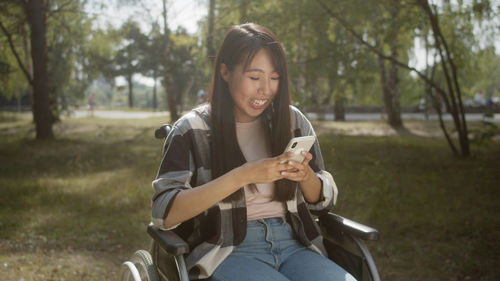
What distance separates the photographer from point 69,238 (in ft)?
17.0

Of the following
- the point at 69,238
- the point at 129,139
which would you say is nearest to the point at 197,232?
the point at 69,238

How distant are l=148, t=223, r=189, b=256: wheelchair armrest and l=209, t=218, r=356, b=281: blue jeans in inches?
9.7

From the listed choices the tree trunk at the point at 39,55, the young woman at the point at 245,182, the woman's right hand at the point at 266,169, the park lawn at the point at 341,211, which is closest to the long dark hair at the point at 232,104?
the young woman at the point at 245,182

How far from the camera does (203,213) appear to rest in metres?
2.16

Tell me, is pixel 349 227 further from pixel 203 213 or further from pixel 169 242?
pixel 169 242

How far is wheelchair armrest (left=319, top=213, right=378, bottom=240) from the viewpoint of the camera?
6.82 feet

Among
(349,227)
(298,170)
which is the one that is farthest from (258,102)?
(349,227)

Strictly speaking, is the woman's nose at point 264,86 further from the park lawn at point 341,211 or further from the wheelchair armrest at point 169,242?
the park lawn at point 341,211

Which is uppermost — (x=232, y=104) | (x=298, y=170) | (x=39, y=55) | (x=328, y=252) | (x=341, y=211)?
(x=39, y=55)

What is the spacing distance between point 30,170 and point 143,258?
771 centimetres

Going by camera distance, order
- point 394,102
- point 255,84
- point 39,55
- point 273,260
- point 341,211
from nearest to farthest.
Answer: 1. point 273,260
2. point 255,84
3. point 341,211
4. point 39,55
5. point 394,102

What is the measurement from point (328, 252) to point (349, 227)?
12.0 inches

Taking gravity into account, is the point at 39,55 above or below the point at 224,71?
above

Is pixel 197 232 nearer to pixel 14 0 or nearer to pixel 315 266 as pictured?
pixel 315 266
